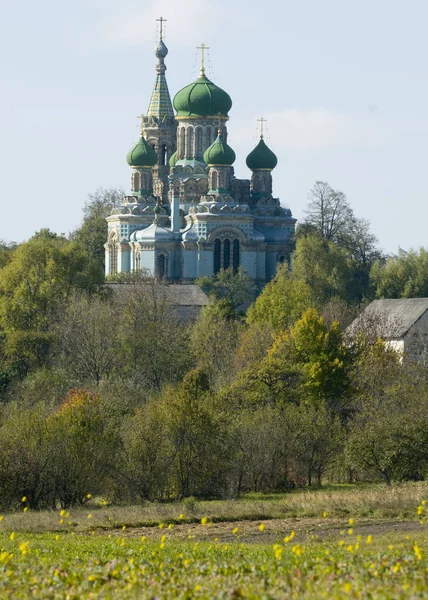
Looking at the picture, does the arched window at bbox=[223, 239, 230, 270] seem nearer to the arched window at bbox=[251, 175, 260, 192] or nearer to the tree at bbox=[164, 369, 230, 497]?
the arched window at bbox=[251, 175, 260, 192]

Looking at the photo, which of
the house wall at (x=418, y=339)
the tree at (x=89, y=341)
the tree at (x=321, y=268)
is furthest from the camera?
the tree at (x=321, y=268)

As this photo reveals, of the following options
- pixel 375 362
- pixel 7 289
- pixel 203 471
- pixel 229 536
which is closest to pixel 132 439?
pixel 203 471

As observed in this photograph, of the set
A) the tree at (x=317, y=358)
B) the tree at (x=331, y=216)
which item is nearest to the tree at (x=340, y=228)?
the tree at (x=331, y=216)

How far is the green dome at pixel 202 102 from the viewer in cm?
9312

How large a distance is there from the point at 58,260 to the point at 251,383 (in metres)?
20.0

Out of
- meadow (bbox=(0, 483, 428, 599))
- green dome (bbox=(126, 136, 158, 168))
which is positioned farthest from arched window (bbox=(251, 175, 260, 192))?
meadow (bbox=(0, 483, 428, 599))

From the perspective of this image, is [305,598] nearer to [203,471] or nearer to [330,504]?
[330,504]

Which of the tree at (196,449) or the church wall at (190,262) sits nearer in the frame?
the tree at (196,449)

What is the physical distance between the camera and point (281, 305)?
2564 inches

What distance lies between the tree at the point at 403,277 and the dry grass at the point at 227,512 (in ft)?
165

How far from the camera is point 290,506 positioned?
30156 millimetres

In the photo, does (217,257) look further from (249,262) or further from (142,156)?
(142,156)

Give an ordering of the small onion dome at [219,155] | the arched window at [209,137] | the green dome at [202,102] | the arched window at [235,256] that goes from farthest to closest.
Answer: the arched window at [209,137] < the green dome at [202,102] < the small onion dome at [219,155] < the arched window at [235,256]

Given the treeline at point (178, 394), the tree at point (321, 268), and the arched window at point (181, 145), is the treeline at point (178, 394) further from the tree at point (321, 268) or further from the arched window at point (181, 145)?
the arched window at point (181, 145)
